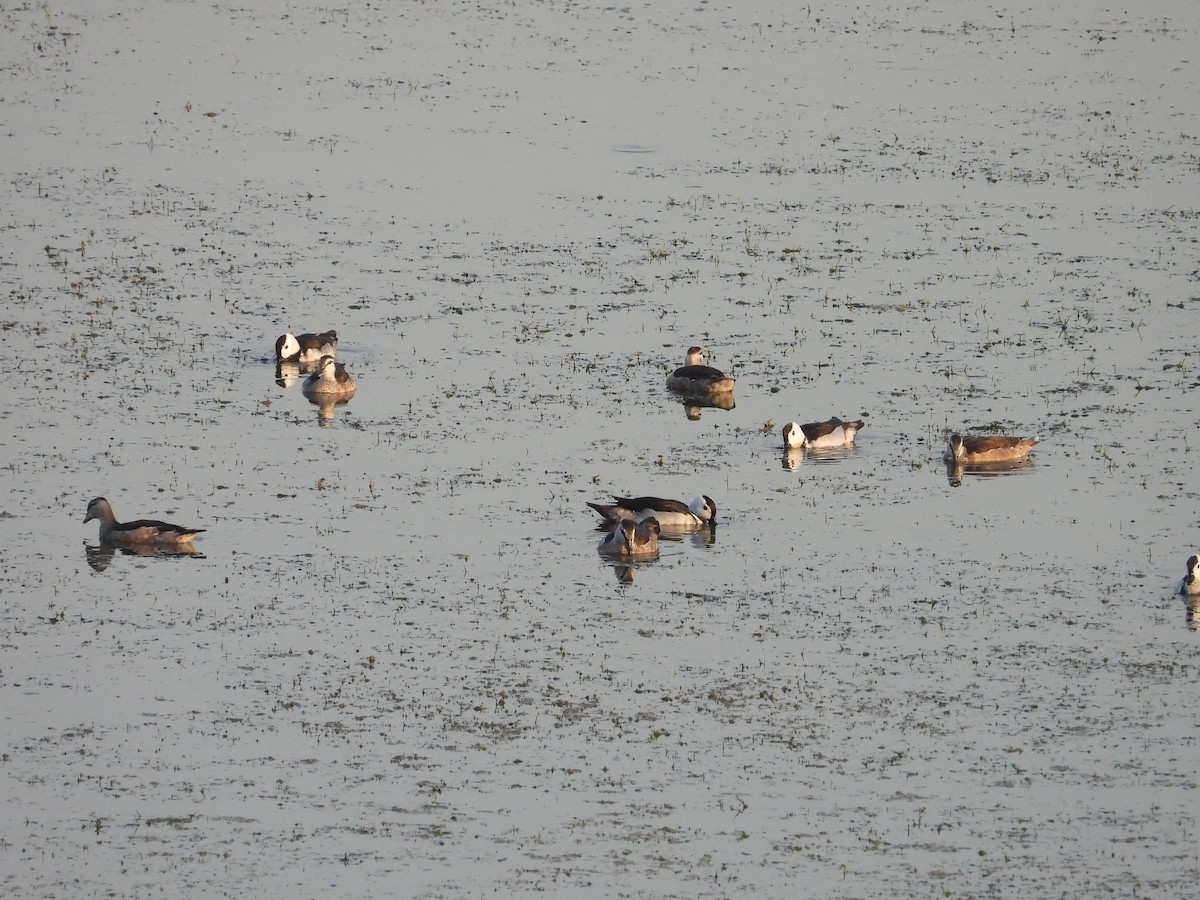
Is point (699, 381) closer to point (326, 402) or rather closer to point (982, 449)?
point (982, 449)

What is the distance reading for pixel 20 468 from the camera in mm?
20156

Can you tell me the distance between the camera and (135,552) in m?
18.0

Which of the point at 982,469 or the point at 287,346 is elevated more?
the point at 287,346

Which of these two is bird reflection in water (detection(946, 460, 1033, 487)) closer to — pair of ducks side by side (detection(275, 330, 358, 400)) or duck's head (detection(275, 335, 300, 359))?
pair of ducks side by side (detection(275, 330, 358, 400))

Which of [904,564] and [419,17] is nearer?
[904,564]

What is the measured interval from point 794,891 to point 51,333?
1565 cm

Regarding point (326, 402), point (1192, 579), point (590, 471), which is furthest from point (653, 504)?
point (326, 402)

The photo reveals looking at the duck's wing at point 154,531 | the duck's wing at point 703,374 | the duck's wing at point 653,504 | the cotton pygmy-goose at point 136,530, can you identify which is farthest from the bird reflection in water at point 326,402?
the duck's wing at point 653,504

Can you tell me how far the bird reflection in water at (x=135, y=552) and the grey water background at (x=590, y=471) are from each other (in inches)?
3.5

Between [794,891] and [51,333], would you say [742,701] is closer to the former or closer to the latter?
[794,891]

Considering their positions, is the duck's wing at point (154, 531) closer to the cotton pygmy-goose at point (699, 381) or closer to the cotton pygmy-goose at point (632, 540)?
the cotton pygmy-goose at point (632, 540)

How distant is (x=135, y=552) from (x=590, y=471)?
4827 mm

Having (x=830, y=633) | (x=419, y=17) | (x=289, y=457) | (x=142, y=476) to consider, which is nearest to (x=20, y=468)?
(x=142, y=476)

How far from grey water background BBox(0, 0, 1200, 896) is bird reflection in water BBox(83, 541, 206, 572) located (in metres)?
0.09
